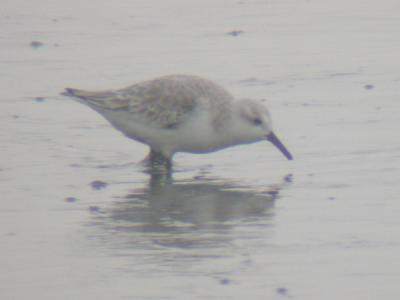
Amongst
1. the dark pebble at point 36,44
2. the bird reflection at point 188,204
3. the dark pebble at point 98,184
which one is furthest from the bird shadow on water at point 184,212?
the dark pebble at point 36,44

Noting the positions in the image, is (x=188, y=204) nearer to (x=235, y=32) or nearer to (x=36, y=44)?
(x=36, y=44)

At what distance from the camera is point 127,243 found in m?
8.40

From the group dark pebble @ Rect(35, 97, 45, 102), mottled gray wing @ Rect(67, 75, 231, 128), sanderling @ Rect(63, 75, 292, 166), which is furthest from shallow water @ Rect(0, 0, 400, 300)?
mottled gray wing @ Rect(67, 75, 231, 128)

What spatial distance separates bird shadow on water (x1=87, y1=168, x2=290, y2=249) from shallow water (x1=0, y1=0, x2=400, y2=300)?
0.08 ft

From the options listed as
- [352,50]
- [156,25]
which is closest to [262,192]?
[352,50]

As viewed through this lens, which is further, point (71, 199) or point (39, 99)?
point (39, 99)

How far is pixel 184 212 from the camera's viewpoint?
9.35 metres

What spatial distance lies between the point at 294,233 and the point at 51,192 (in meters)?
2.22

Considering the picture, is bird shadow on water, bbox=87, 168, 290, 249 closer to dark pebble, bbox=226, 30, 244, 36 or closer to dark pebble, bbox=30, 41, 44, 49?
dark pebble, bbox=30, 41, 44, 49

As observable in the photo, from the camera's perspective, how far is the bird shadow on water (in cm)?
854

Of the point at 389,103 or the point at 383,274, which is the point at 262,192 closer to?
the point at 383,274

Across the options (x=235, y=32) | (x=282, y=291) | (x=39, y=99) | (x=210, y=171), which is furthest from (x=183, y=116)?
(x=235, y=32)

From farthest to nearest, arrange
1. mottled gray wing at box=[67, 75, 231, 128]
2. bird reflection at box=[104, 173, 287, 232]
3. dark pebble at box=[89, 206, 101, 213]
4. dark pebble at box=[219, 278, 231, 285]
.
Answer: mottled gray wing at box=[67, 75, 231, 128]
dark pebble at box=[89, 206, 101, 213]
bird reflection at box=[104, 173, 287, 232]
dark pebble at box=[219, 278, 231, 285]

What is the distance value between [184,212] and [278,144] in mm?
1809
